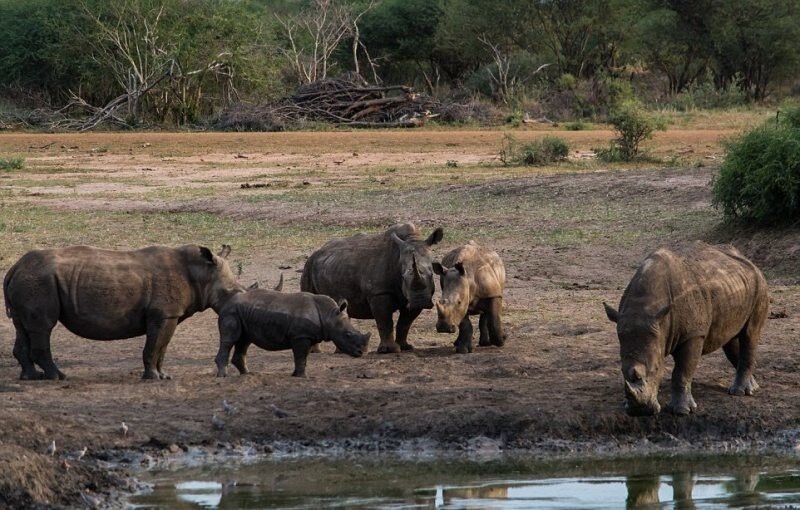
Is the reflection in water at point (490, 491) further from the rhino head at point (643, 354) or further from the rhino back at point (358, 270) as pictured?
the rhino back at point (358, 270)

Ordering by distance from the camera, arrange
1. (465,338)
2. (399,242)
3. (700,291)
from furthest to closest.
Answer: (465,338) < (399,242) < (700,291)

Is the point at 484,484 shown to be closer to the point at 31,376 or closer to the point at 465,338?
the point at 465,338

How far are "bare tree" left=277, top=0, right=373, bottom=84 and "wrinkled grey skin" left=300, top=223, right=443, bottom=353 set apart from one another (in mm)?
34296

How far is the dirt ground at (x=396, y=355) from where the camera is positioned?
882 centimetres

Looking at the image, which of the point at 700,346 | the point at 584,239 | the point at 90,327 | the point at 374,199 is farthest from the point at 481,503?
the point at 374,199

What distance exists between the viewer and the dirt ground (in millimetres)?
8820

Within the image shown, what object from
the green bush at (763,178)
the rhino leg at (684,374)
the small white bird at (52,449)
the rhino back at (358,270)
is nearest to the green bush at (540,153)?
the green bush at (763,178)

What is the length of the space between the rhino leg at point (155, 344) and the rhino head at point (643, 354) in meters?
3.57

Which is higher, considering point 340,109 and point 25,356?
point 25,356

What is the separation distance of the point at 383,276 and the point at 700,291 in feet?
10.8

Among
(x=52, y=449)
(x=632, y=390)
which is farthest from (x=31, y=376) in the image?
(x=632, y=390)

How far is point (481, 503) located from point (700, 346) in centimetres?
204

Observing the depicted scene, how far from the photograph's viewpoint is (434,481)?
26.5 feet

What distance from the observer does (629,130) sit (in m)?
27.4
